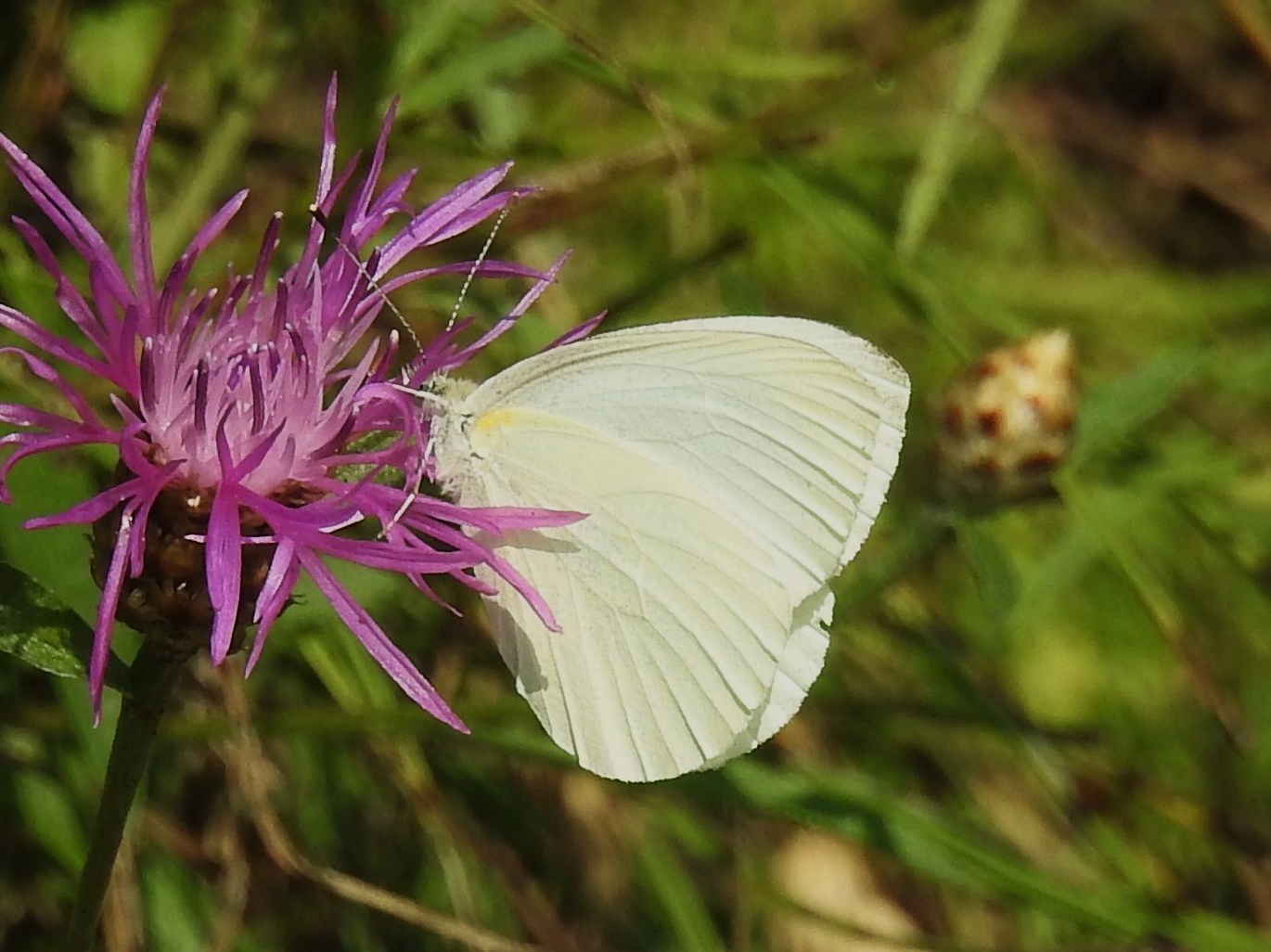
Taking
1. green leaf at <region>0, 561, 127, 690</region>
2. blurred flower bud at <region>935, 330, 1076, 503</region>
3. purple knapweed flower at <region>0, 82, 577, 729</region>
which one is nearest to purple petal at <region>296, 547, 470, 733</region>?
purple knapweed flower at <region>0, 82, 577, 729</region>

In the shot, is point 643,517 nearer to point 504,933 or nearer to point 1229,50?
point 504,933

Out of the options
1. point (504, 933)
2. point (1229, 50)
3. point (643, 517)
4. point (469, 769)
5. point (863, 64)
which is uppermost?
point (1229, 50)

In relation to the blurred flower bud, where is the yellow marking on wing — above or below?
below

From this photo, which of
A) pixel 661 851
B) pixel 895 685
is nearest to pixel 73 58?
pixel 661 851

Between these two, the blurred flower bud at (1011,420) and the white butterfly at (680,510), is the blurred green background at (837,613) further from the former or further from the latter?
the white butterfly at (680,510)

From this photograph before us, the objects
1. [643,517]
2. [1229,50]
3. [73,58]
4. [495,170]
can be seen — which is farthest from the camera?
[1229,50]

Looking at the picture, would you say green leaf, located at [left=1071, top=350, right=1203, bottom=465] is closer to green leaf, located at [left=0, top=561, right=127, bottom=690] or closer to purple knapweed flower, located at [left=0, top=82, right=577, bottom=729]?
purple knapweed flower, located at [left=0, top=82, right=577, bottom=729]

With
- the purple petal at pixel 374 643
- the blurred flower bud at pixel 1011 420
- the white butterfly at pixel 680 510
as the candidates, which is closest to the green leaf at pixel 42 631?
Answer: the purple petal at pixel 374 643
